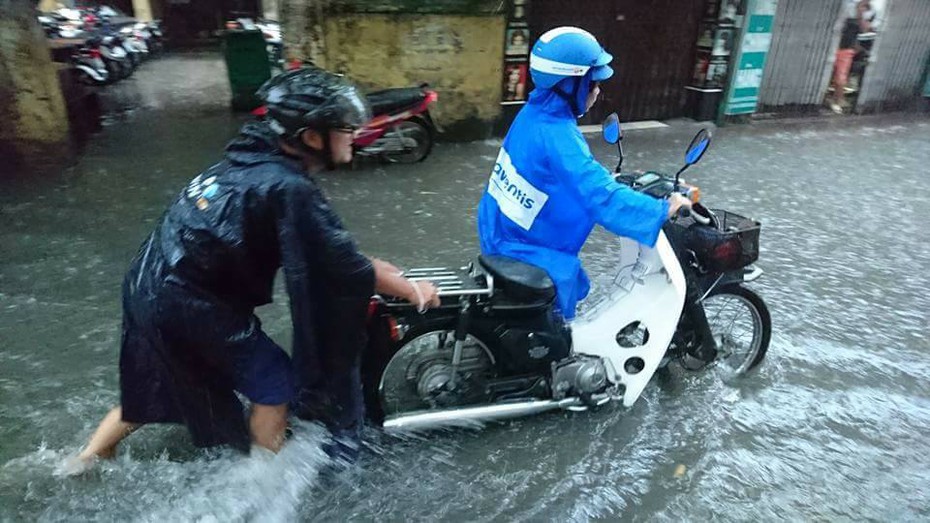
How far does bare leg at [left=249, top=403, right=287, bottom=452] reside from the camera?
241 cm

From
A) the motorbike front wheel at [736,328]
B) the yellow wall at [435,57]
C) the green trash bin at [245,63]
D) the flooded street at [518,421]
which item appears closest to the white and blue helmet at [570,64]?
the motorbike front wheel at [736,328]

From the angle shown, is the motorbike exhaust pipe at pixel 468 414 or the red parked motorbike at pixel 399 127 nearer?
the motorbike exhaust pipe at pixel 468 414

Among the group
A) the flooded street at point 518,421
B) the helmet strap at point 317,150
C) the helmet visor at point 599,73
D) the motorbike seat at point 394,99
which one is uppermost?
the helmet visor at point 599,73

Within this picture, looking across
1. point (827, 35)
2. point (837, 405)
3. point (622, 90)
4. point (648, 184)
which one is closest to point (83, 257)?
point (648, 184)

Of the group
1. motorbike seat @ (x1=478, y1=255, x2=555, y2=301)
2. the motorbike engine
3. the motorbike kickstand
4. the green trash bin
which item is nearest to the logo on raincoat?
motorbike seat @ (x1=478, y1=255, x2=555, y2=301)

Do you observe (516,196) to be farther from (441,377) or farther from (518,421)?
(518,421)

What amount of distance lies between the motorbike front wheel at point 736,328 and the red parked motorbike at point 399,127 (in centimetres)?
431

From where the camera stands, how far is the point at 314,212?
2023 millimetres

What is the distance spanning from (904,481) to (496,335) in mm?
2079

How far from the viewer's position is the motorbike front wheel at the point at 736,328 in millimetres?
3363

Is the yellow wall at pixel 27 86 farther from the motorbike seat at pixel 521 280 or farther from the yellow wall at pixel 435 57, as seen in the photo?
the motorbike seat at pixel 521 280

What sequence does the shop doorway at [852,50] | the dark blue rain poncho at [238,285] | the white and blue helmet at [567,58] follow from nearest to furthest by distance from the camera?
the dark blue rain poncho at [238,285] < the white and blue helmet at [567,58] < the shop doorway at [852,50]

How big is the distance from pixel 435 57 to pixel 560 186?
18.2 ft

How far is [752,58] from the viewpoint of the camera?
31.2 ft
